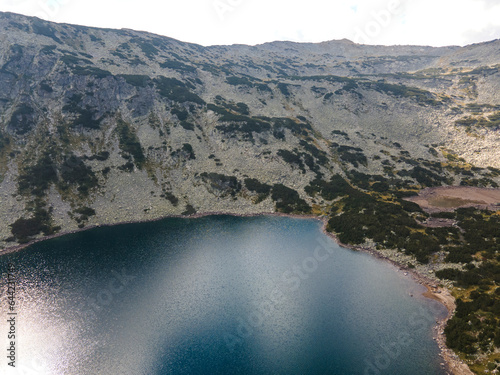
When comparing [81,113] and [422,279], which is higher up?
[81,113]

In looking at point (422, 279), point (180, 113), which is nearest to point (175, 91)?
point (180, 113)

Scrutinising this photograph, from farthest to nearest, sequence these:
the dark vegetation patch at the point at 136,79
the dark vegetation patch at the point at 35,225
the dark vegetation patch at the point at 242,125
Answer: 1. the dark vegetation patch at the point at 136,79
2. the dark vegetation patch at the point at 242,125
3. the dark vegetation patch at the point at 35,225

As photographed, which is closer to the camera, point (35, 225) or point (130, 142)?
point (35, 225)

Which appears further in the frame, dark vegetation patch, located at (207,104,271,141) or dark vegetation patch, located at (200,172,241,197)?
dark vegetation patch, located at (207,104,271,141)

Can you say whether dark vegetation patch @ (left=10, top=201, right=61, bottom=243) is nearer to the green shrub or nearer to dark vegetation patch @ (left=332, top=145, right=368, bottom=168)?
the green shrub

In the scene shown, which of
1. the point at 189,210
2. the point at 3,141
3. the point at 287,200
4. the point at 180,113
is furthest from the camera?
the point at 180,113

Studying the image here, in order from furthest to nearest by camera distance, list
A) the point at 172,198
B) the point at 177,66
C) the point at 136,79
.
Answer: the point at 177,66 < the point at 136,79 < the point at 172,198

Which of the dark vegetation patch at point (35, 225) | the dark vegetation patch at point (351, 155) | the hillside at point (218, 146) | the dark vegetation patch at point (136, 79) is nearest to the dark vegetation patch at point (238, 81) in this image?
the hillside at point (218, 146)

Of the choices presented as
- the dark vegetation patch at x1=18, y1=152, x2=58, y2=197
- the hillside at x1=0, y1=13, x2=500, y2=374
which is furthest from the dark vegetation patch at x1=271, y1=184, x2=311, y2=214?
the dark vegetation patch at x1=18, y1=152, x2=58, y2=197

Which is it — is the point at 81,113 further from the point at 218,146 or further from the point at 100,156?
the point at 218,146

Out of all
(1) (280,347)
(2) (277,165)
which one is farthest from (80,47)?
(1) (280,347)

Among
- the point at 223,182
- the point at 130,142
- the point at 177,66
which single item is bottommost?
the point at 223,182

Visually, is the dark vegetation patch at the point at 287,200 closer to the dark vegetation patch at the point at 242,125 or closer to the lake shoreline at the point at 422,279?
the lake shoreline at the point at 422,279
